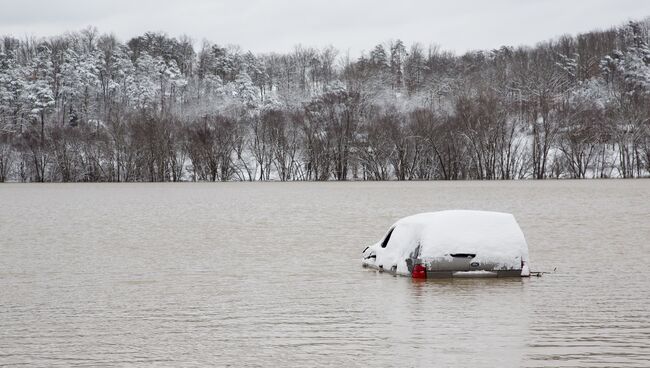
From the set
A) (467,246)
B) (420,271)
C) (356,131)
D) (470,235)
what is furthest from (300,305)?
(356,131)

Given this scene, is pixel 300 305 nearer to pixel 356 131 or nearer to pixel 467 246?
pixel 467 246

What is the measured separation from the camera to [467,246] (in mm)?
19688

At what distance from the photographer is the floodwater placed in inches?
504

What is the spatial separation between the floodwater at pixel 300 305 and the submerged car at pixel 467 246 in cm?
37

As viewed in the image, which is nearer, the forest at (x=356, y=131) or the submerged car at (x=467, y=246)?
the submerged car at (x=467, y=246)

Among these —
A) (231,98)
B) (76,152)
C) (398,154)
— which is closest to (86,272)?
(398,154)

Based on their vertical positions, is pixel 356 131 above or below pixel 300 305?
above

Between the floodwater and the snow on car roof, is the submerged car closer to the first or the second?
the snow on car roof

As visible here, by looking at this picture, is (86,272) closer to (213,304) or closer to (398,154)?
(213,304)

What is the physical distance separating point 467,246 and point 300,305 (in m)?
4.58

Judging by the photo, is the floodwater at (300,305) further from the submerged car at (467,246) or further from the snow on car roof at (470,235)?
the snow on car roof at (470,235)

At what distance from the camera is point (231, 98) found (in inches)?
6043

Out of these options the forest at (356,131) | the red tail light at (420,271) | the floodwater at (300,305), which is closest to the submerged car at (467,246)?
the red tail light at (420,271)

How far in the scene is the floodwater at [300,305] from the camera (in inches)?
504
